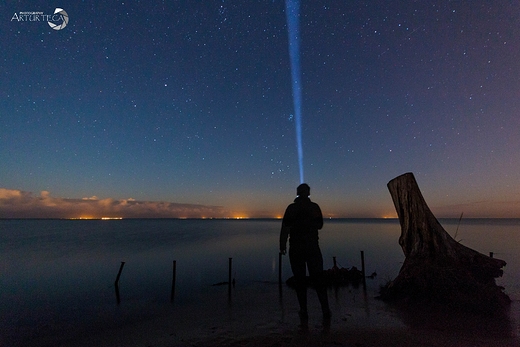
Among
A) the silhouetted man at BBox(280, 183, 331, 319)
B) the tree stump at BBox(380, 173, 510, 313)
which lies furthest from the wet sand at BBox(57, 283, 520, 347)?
the silhouetted man at BBox(280, 183, 331, 319)

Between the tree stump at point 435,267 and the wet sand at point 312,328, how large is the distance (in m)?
0.69

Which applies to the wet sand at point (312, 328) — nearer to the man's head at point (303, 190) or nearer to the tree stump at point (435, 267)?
the tree stump at point (435, 267)

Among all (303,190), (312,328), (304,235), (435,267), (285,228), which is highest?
(303,190)

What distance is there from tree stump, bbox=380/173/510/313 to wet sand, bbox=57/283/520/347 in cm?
69

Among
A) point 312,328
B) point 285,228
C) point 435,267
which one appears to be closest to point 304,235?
point 285,228

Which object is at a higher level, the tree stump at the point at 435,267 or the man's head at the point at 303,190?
the man's head at the point at 303,190

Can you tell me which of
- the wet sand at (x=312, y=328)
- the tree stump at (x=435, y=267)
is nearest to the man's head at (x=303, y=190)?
the wet sand at (x=312, y=328)

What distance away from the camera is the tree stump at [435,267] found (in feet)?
32.0

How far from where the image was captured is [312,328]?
810cm

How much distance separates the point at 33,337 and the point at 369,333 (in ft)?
39.0

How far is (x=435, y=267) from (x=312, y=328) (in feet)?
20.0

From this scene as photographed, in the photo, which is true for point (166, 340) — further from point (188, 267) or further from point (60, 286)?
point (188, 267)

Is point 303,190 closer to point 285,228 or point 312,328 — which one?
point 285,228

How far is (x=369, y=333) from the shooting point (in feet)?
24.9
